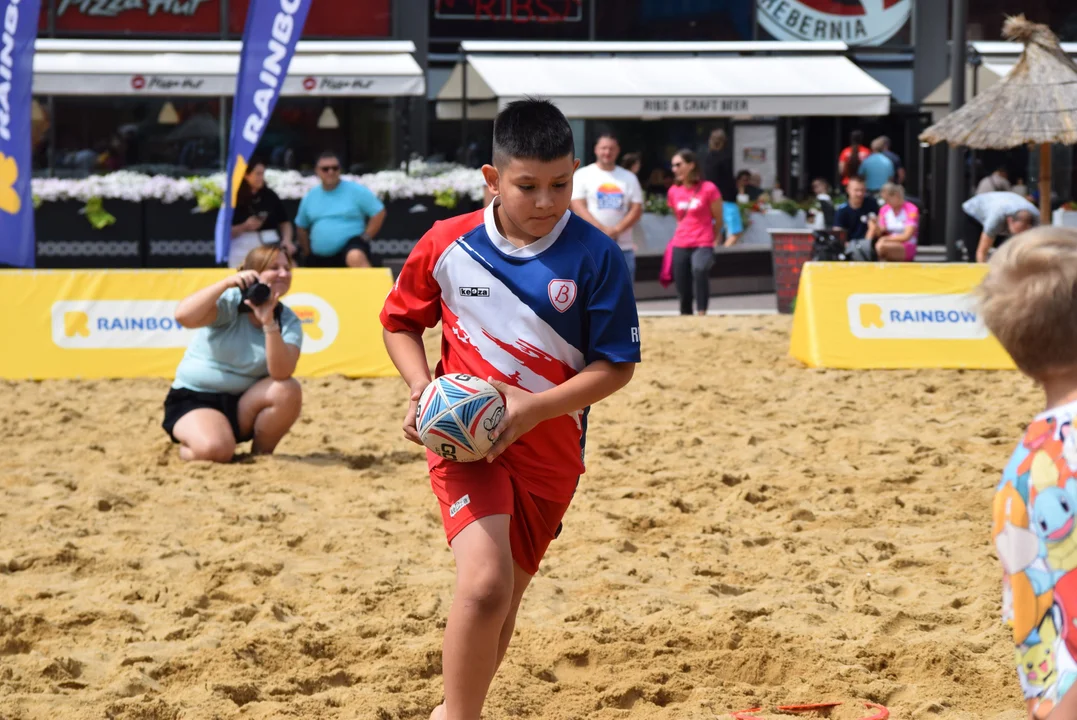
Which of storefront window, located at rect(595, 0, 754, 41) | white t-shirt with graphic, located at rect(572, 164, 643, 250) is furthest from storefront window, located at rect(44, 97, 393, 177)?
white t-shirt with graphic, located at rect(572, 164, 643, 250)

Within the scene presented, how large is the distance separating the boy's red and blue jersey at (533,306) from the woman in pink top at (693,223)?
9626 millimetres

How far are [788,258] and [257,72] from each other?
607cm

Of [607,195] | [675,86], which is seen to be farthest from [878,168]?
[607,195]

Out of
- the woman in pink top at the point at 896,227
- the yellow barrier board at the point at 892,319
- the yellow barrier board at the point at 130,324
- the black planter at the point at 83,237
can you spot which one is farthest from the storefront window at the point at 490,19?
the yellow barrier board at the point at 892,319

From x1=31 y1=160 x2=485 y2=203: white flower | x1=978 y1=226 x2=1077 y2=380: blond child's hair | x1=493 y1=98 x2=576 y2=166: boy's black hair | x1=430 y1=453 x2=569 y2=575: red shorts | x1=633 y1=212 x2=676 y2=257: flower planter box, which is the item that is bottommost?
x1=633 y1=212 x2=676 y2=257: flower planter box

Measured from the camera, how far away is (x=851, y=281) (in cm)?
1052

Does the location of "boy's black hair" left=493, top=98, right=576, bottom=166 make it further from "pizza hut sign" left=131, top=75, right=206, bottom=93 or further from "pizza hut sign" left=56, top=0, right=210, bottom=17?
"pizza hut sign" left=56, top=0, right=210, bottom=17

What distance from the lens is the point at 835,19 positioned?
79.2ft

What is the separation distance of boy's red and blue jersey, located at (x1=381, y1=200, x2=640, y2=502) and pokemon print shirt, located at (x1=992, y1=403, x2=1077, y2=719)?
4.45 ft

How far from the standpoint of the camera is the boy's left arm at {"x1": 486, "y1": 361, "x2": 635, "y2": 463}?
312cm

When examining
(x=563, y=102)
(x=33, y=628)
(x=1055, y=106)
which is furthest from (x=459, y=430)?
(x=563, y=102)

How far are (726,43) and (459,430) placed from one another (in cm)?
1950

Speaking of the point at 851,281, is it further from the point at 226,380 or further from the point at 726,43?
the point at 726,43

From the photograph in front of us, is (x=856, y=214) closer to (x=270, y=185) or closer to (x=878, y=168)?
(x=878, y=168)
